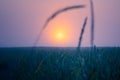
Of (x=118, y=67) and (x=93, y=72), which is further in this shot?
(x=118, y=67)

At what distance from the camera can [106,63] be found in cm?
293

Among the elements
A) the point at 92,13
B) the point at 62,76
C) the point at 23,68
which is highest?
the point at 92,13

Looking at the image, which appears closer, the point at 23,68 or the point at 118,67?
the point at 118,67

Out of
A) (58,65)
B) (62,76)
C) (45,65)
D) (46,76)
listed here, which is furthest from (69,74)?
(45,65)

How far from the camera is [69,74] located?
8.08 feet

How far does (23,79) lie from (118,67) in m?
0.97

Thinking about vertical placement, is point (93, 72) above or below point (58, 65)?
above

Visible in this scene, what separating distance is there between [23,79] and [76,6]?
45.2 inches

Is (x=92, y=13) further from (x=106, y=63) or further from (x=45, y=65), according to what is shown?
(x=45, y=65)

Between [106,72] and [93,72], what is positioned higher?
[93,72]

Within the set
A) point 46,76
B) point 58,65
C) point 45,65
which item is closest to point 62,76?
point 46,76

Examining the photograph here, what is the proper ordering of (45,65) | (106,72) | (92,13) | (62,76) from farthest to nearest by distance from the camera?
(45,65), (106,72), (62,76), (92,13)

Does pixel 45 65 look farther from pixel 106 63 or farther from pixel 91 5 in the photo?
pixel 91 5

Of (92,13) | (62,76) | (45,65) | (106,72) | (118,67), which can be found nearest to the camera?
(92,13)
